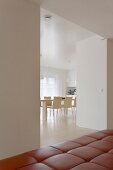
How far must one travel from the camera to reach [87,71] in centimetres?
521

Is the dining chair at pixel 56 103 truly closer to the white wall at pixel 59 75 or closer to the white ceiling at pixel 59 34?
the white ceiling at pixel 59 34

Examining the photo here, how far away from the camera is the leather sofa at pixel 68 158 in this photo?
3.80 ft

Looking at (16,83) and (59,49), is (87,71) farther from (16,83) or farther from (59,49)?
(16,83)

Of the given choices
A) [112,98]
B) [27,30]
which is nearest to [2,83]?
[27,30]

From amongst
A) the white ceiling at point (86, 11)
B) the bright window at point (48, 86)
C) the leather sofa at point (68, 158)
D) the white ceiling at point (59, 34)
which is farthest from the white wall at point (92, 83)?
the bright window at point (48, 86)

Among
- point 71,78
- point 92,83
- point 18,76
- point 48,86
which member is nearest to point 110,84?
point 92,83

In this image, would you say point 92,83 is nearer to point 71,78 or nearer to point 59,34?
point 59,34

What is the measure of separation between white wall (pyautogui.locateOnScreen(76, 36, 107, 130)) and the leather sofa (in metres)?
3.21

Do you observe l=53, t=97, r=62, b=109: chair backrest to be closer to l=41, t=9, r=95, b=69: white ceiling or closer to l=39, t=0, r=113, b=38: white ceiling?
l=41, t=9, r=95, b=69: white ceiling

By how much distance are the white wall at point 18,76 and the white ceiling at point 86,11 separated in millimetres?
353

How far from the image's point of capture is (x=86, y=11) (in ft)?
10.4

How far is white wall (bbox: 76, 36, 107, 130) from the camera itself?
15.6 feet

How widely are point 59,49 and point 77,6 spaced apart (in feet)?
10.8

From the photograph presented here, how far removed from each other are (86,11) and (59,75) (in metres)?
8.26
